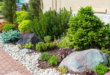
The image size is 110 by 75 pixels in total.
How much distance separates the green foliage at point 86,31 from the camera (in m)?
4.43

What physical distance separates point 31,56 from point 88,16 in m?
2.60

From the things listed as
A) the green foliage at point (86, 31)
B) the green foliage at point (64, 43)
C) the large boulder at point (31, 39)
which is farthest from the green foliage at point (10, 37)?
the green foliage at point (86, 31)

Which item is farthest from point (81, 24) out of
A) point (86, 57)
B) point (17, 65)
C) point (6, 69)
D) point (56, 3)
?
point (56, 3)

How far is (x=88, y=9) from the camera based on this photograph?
15.3 feet

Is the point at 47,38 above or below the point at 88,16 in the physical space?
below

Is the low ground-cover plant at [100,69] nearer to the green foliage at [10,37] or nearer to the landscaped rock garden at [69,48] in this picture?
the landscaped rock garden at [69,48]

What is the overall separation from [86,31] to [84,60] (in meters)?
1.19

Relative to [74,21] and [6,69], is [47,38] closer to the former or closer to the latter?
[74,21]

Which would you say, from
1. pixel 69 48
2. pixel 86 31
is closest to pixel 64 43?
pixel 69 48

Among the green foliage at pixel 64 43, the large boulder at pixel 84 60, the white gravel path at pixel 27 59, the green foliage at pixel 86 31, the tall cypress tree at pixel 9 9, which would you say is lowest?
the white gravel path at pixel 27 59

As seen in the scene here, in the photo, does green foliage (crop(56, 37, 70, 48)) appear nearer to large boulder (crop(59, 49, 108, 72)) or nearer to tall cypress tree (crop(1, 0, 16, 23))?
large boulder (crop(59, 49, 108, 72))

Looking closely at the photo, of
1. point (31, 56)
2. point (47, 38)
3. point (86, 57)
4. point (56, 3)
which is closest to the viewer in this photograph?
point (86, 57)

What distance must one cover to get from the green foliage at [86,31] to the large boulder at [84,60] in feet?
2.06

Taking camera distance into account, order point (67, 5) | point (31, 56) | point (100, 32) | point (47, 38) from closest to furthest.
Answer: point (100, 32) < point (31, 56) < point (47, 38) < point (67, 5)
